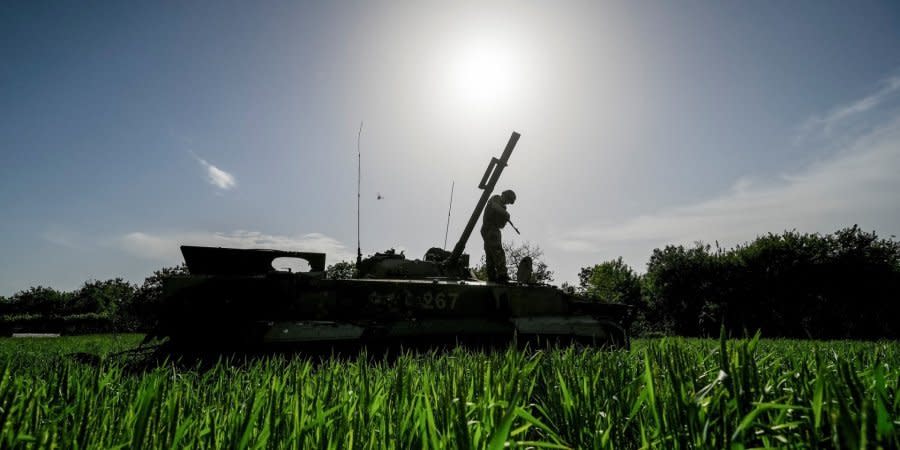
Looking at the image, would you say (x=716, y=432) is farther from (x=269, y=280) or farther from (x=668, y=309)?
(x=668, y=309)

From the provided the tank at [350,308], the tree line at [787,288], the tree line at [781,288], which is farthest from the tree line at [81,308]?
the tree line at [787,288]

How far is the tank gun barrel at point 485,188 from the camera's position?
820 cm

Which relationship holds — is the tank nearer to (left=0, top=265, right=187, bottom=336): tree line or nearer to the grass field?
the grass field

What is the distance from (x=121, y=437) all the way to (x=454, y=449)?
3.74ft

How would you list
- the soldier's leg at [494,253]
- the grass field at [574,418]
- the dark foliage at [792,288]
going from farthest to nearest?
the dark foliage at [792,288]
the soldier's leg at [494,253]
the grass field at [574,418]

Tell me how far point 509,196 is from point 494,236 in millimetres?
935

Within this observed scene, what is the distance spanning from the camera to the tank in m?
5.11

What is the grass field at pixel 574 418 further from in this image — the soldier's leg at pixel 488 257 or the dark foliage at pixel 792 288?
the dark foliage at pixel 792 288

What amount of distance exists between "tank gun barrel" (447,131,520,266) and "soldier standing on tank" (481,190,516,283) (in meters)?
0.35

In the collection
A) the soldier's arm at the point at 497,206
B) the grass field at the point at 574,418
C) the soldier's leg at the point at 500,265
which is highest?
the soldier's arm at the point at 497,206

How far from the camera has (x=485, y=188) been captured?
8.52m

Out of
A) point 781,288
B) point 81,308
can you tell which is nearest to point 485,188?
point 781,288

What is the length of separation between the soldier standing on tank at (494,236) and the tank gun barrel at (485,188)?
1.14 ft

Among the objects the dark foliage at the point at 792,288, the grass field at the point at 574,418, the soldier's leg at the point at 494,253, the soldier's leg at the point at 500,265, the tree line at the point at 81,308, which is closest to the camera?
the grass field at the point at 574,418
